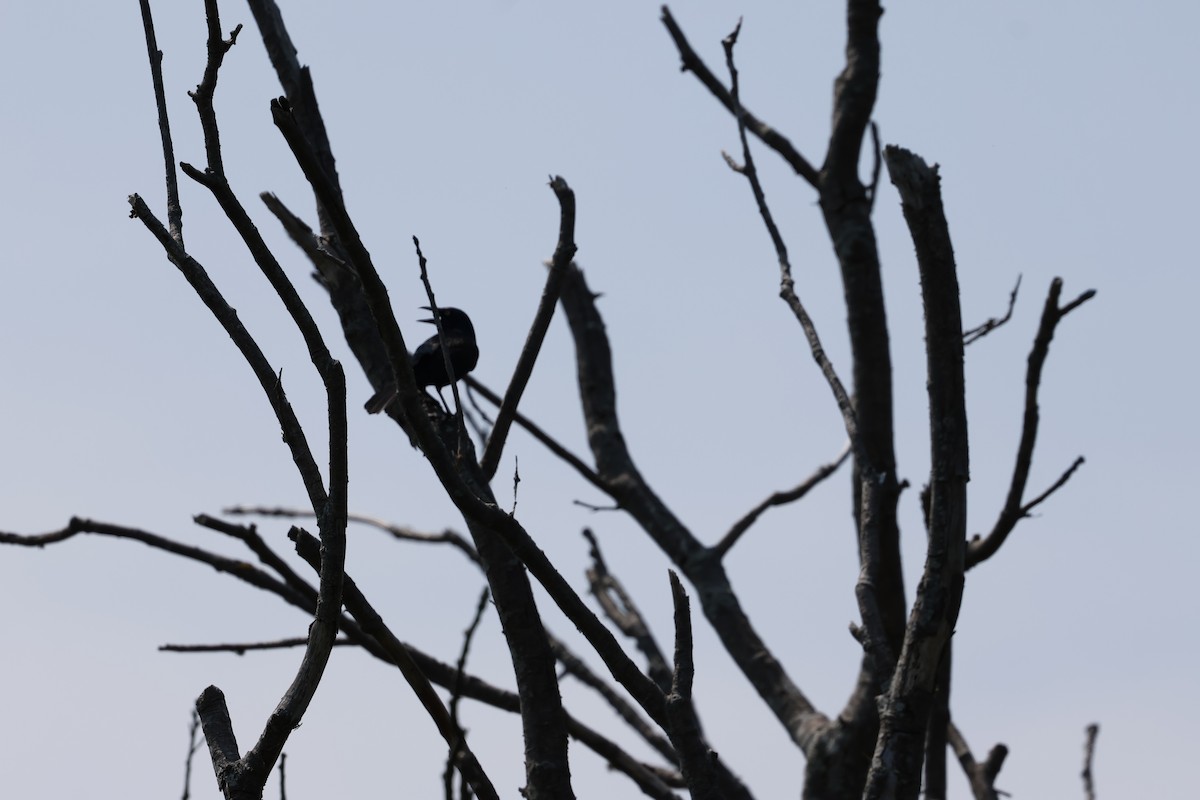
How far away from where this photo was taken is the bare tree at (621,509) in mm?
2543

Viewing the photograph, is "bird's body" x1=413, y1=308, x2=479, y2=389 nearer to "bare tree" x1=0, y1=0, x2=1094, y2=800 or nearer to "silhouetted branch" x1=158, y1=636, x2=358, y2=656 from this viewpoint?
"bare tree" x1=0, y1=0, x2=1094, y2=800

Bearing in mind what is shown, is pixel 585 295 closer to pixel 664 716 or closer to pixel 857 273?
pixel 857 273

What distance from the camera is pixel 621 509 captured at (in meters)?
7.23

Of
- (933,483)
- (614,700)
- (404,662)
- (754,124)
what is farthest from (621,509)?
(404,662)

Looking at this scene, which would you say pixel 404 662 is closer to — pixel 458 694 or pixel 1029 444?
pixel 458 694

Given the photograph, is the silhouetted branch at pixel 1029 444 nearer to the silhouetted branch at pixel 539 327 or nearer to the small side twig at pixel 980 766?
the small side twig at pixel 980 766

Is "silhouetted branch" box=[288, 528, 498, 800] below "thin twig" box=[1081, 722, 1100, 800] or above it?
below

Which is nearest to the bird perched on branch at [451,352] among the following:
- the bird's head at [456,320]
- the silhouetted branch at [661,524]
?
the bird's head at [456,320]

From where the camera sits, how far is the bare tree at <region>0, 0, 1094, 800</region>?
8.34 ft

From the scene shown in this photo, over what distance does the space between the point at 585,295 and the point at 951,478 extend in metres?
4.53

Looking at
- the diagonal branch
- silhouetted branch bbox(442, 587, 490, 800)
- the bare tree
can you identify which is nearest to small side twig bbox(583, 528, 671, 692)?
the bare tree

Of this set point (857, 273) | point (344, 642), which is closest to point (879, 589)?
point (857, 273)

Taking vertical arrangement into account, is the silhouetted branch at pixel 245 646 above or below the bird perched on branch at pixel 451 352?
below

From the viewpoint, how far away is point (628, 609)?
765cm
